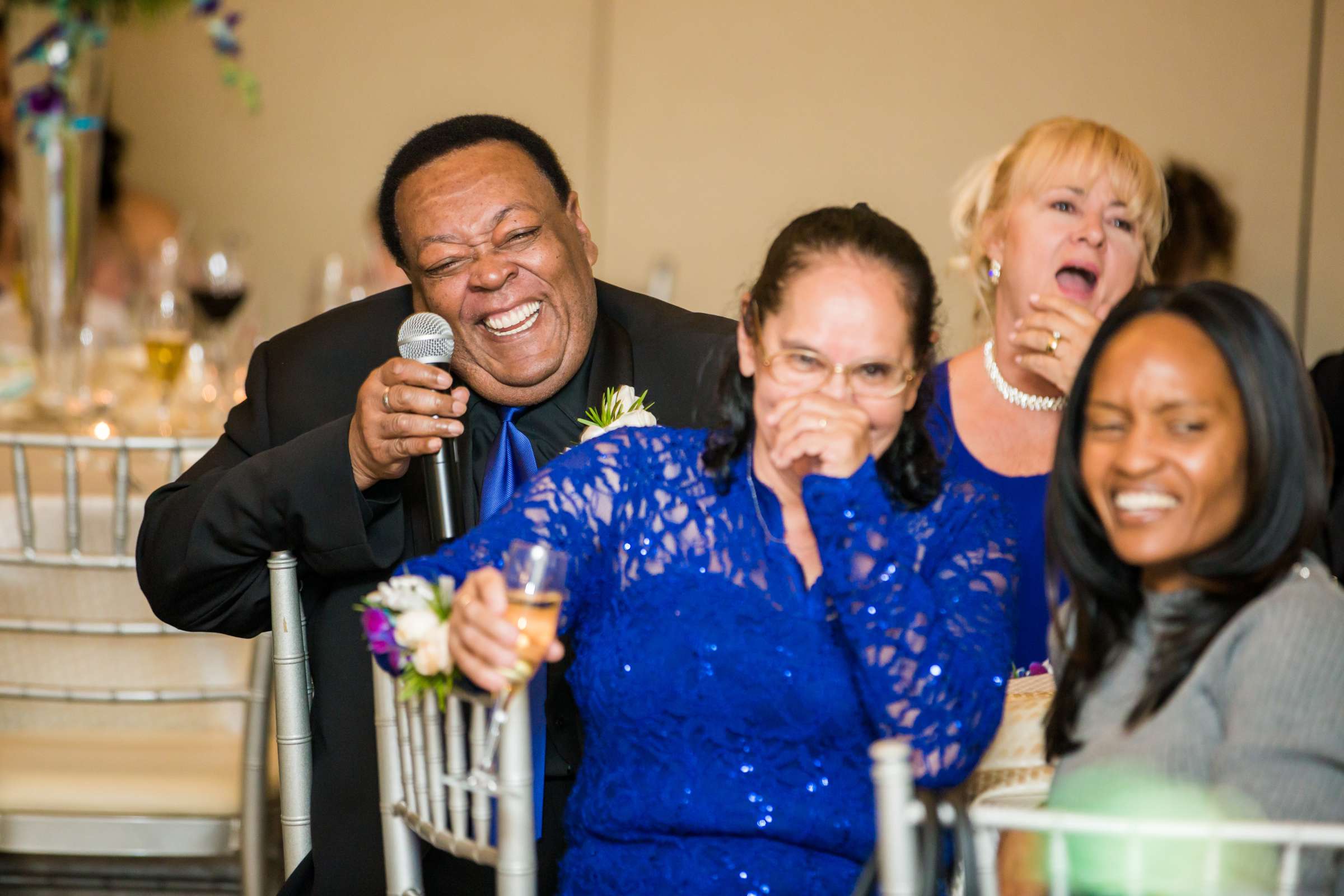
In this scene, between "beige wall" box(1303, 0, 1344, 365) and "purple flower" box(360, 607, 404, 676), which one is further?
"beige wall" box(1303, 0, 1344, 365)

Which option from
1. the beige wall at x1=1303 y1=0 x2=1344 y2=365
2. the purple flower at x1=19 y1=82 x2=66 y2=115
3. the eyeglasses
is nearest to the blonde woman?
the eyeglasses

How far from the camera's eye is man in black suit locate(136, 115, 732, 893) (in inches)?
77.3

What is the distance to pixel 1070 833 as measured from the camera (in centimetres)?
112

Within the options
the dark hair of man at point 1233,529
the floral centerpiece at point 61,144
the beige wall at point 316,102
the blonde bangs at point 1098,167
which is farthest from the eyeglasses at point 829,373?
the beige wall at point 316,102

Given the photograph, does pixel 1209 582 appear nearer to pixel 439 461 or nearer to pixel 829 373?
pixel 829 373

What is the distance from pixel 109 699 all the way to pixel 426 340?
3.28 ft

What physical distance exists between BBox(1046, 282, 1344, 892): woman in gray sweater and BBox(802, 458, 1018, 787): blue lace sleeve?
0.35ft

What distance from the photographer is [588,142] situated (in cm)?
560

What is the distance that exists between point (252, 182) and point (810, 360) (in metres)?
4.91

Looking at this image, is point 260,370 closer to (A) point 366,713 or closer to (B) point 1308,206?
(A) point 366,713

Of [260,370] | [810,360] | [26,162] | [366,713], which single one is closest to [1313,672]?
[810,360]

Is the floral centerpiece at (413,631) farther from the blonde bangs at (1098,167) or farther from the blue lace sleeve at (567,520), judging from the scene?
the blonde bangs at (1098,167)

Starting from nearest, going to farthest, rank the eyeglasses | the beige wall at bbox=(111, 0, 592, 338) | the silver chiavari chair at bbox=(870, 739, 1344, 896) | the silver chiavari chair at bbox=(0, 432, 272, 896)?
the silver chiavari chair at bbox=(870, 739, 1344, 896)
the eyeglasses
the silver chiavari chair at bbox=(0, 432, 272, 896)
the beige wall at bbox=(111, 0, 592, 338)

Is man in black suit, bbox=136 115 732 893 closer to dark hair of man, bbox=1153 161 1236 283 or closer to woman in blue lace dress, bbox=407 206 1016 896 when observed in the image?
woman in blue lace dress, bbox=407 206 1016 896
